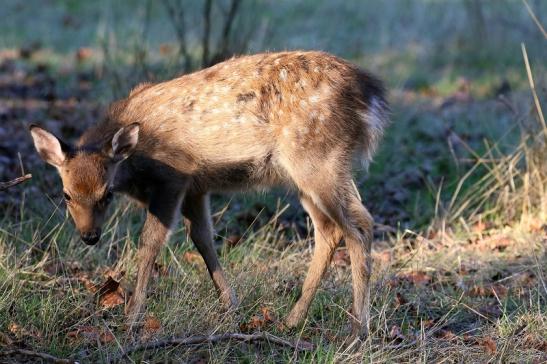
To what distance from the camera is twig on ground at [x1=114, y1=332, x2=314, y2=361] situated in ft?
18.3

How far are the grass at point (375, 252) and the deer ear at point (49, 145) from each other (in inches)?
28.2

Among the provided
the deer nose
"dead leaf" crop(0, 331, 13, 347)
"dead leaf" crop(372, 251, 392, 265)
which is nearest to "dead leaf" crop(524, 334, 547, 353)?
"dead leaf" crop(372, 251, 392, 265)

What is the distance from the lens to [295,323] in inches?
251

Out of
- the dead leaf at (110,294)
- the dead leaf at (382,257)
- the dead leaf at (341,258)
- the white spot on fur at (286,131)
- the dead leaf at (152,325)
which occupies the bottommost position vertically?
the dead leaf at (341,258)

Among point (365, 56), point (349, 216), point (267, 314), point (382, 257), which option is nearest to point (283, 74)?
point (349, 216)

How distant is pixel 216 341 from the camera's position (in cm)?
583

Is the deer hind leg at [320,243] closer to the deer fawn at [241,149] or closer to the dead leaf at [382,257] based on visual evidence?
the deer fawn at [241,149]

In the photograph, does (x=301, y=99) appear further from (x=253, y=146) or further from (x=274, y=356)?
(x=274, y=356)

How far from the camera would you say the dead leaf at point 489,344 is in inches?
237

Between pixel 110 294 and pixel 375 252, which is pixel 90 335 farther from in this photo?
pixel 375 252

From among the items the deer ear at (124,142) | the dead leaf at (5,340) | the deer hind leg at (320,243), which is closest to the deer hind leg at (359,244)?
the deer hind leg at (320,243)

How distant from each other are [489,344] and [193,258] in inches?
99.1

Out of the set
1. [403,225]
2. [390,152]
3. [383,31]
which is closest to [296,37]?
[383,31]

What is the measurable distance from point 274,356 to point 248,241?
1.92 meters
